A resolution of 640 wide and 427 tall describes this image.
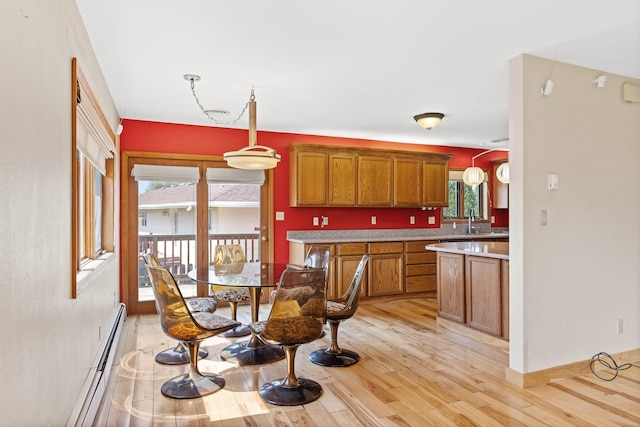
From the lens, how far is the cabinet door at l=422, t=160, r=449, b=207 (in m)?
6.36

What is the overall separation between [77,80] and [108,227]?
234cm

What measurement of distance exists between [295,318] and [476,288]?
2.14m

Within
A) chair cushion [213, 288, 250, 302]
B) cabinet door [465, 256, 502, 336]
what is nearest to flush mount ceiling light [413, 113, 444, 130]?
cabinet door [465, 256, 502, 336]

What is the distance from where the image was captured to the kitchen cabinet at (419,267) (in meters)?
5.88

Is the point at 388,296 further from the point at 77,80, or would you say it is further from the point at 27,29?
the point at 27,29

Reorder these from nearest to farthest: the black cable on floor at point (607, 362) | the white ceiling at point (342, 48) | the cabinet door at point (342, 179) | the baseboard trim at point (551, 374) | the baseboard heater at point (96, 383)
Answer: the baseboard heater at point (96, 383), the white ceiling at point (342, 48), the baseboard trim at point (551, 374), the black cable on floor at point (607, 362), the cabinet door at point (342, 179)

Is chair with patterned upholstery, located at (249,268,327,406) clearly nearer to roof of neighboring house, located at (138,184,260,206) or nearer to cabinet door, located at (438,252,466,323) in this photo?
cabinet door, located at (438,252,466,323)

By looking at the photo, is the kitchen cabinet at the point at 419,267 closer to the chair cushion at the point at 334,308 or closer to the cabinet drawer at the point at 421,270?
the cabinet drawer at the point at 421,270

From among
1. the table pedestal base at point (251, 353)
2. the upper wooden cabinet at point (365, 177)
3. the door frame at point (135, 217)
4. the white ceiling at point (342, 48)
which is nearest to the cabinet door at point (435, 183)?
the upper wooden cabinet at point (365, 177)

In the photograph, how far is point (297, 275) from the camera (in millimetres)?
2494

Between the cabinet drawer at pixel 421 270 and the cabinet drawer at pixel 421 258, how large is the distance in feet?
0.19

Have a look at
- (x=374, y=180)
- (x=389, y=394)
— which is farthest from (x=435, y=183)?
(x=389, y=394)

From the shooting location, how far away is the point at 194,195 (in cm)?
537

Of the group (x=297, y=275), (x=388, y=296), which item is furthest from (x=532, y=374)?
(x=388, y=296)
